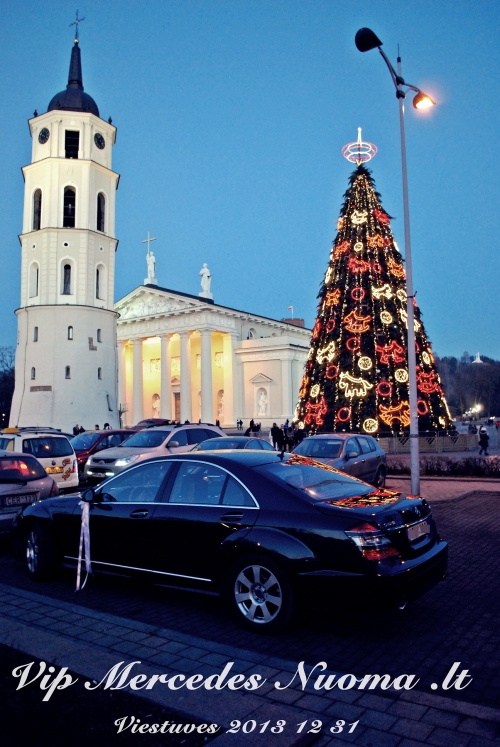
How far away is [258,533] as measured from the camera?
5129 mm

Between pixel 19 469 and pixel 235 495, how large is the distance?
16.5 ft

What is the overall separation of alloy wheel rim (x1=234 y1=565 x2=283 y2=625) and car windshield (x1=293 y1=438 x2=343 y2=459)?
7830 mm

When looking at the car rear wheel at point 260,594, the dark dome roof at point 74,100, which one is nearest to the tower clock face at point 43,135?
the dark dome roof at point 74,100

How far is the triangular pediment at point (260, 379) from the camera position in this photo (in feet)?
202

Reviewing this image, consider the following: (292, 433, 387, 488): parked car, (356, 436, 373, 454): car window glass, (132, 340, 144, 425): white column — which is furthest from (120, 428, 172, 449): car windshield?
(132, 340, 144, 425): white column

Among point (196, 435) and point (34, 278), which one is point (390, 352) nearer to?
point (196, 435)

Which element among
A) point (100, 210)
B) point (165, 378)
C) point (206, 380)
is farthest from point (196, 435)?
point (165, 378)

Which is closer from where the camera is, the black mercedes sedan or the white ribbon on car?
the black mercedes sedan

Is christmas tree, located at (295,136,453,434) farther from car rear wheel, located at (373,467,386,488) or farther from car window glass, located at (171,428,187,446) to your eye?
car window glass, located at (171,428,187,446)

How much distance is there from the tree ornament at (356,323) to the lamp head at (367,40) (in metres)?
13.7

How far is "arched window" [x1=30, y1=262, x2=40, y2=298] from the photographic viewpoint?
4700 cm

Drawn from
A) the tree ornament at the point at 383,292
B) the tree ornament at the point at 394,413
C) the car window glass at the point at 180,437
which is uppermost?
the tree ornament at the point at 383,292

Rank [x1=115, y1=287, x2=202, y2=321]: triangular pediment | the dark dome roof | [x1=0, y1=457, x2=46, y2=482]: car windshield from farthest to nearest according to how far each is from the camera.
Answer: [x1=115, y1=287, x2=202, y2=321]: triangular pediment → the dark dome roof → [x1=0, y1=457, x2=46, y2=482]: car windshield

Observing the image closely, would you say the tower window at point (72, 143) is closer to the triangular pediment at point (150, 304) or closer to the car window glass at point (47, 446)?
the triangular pediment at point (150, 304)
